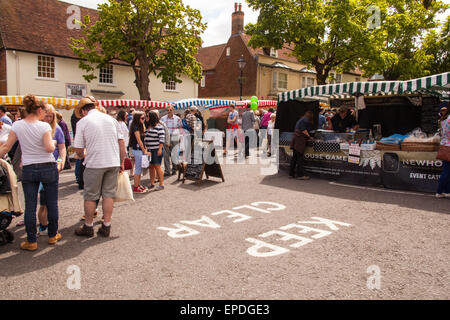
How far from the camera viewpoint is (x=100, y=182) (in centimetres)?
477

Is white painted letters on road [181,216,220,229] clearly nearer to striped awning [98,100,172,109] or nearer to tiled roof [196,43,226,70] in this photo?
striped awning [98,100,172,109]

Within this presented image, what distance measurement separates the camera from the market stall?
789 centimetres

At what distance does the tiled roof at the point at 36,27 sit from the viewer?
24031mm

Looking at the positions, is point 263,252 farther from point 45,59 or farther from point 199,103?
point 45,59

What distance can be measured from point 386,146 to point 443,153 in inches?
57.6

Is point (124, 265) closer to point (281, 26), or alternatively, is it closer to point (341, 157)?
point (341, 157)

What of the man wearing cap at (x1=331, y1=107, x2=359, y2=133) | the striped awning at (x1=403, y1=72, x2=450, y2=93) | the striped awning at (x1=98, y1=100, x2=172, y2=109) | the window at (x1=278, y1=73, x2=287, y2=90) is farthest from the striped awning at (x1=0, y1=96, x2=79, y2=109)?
the window at (x1=278, y1=73, x2=287, y2=90)

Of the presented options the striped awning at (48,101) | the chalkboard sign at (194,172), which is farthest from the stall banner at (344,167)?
the striped awning at (48,101)

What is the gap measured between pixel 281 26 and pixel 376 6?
7121 millimetres

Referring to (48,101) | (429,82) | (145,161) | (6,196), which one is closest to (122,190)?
(6,196)

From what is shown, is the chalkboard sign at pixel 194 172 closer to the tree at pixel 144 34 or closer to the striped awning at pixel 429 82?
the striped awning at pixel 429 82

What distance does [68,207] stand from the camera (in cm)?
658

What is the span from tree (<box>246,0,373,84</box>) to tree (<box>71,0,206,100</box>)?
5.26m
